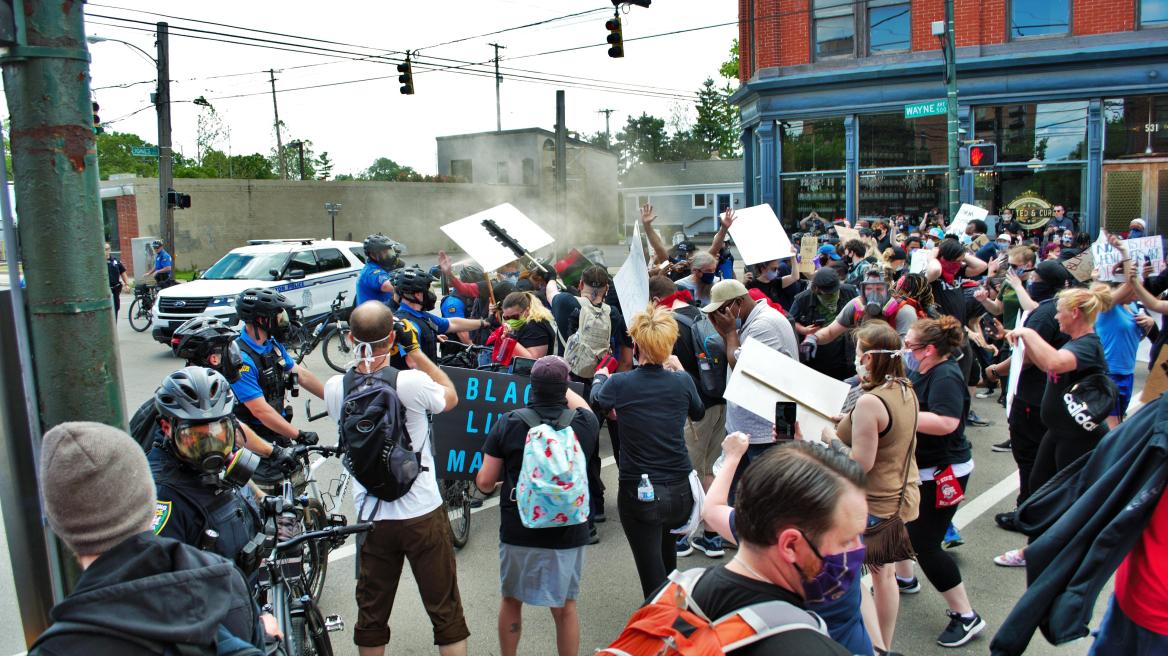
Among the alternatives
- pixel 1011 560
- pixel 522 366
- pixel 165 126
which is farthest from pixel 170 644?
pixel 165 126

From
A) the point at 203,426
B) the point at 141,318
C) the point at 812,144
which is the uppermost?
the point at 812,144

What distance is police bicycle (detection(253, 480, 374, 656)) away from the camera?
10.2 feet

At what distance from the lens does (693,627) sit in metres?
1.59

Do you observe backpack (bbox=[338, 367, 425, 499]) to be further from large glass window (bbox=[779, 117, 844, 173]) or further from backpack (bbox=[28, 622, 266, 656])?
large glass window (bbox=[779, 117, 844, 173])

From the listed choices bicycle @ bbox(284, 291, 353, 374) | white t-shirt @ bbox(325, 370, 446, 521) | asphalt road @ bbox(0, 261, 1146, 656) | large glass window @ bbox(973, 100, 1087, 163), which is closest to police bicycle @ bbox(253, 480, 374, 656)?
white t-shirt @ bbox(325, 370, 446, 521)

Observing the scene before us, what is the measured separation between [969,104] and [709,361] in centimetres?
1841

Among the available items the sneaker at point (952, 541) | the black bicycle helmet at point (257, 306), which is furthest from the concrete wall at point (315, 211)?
the black bicycle helmet at point (257, 306)

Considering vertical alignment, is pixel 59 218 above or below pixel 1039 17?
below

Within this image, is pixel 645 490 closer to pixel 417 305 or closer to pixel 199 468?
pixel 199 468

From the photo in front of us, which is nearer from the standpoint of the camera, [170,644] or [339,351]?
[170,644]

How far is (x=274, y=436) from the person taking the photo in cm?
451

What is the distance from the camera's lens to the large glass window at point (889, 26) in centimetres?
2058

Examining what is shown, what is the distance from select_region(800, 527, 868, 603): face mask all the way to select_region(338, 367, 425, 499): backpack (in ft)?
6.77

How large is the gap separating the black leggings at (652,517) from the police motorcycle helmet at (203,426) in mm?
2005
